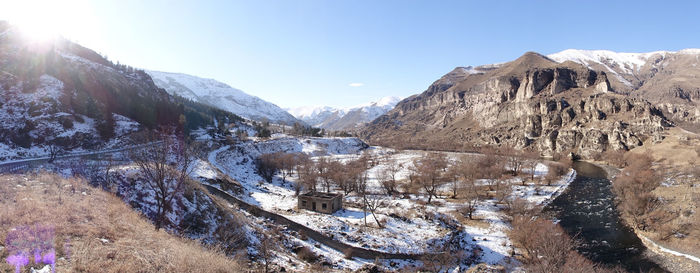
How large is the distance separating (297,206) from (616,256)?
32.3 metres

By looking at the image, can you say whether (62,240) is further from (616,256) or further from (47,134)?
(47,134)

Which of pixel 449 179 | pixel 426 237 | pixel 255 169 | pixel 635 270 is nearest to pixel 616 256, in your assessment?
pixel 635 270

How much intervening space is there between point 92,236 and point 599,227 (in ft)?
146

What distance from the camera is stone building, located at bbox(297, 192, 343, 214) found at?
3534cm

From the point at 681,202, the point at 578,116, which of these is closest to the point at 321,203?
the point at 681,202

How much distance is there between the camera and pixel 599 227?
111ft

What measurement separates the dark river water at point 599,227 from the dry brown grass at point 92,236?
31.8 m

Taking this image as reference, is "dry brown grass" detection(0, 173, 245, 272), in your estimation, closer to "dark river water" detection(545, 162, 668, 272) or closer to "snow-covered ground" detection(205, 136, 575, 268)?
"snow-covered ground" detection(205, 136, 575, 268)

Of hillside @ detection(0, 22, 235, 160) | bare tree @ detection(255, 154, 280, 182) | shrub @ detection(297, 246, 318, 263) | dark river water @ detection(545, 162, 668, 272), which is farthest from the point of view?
bare tree @ detection(255, 154, 280, 182)

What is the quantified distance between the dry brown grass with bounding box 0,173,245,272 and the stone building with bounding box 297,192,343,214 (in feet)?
69.7

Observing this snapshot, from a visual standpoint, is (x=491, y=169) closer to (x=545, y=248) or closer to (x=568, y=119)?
(x=545, y=248)

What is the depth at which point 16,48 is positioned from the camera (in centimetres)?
7481

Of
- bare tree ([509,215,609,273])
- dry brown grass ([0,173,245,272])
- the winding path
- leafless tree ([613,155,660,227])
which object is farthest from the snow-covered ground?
dry brown grass ([0,173,245,272])

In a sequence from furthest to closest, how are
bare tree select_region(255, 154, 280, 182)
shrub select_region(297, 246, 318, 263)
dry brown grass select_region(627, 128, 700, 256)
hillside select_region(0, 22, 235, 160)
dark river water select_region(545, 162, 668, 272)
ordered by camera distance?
bare tree select_region(255, 154, 280, 182)
hillside select_region(0, 22, 235, 160)
dry brown grass select_region(627, 128, 700, 256)
dark river water select_region(545, 162, 668, 272)
shrub select_region(297, 246, 318, 263)
